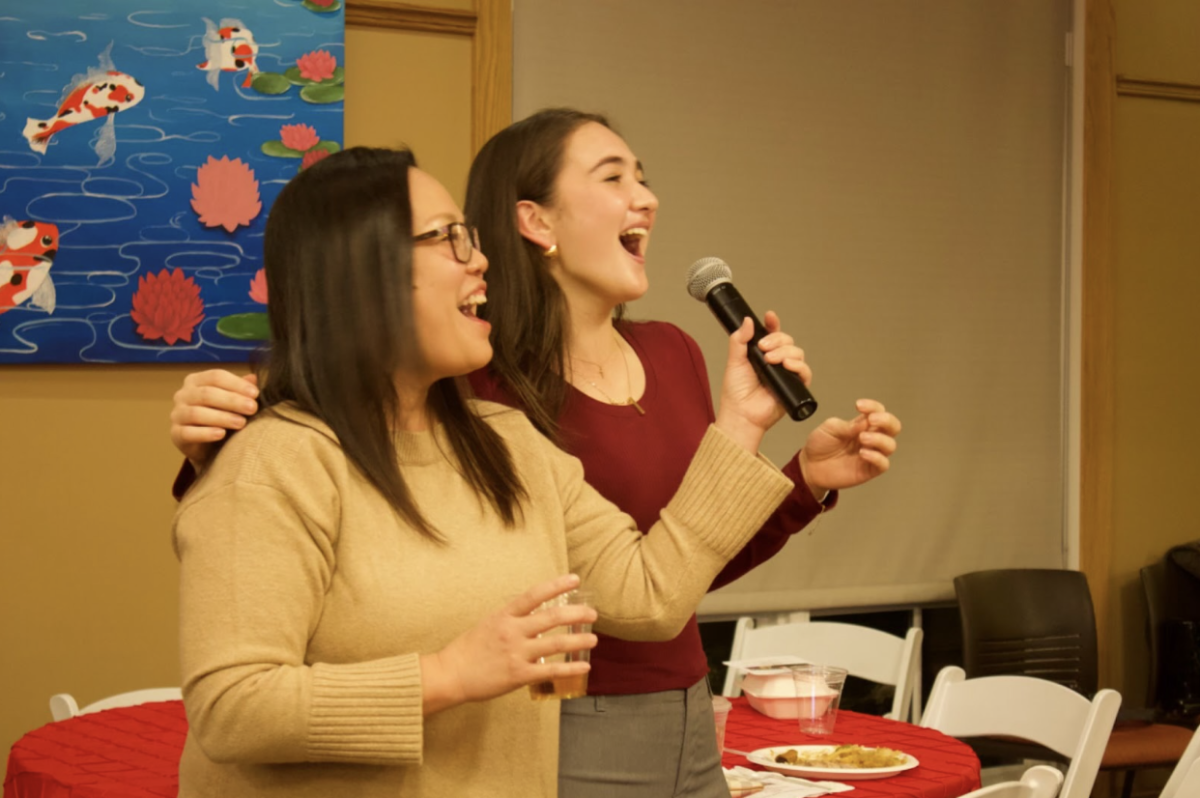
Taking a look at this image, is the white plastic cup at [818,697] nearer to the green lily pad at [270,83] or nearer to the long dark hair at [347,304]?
the long dark hair at [347,304]

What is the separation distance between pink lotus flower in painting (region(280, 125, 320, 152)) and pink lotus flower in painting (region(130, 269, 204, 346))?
47 cm

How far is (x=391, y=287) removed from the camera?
1308 mm

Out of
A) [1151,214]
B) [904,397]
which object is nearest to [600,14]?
[904,397]

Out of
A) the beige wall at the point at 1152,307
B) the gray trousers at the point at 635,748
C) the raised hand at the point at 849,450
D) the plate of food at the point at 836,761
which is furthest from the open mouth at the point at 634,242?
the beige wall at the point at 1152,307

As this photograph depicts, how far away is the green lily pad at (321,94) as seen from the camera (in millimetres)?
3664

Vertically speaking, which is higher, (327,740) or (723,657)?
(327,740)

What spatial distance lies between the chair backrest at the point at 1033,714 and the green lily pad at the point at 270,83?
237cm

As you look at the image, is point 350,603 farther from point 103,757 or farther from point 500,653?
point 103,757

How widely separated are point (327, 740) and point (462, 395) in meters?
0.45

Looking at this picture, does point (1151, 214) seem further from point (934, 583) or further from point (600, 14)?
point (600, 14)

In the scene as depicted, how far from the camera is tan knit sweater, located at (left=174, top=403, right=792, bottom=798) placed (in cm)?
114

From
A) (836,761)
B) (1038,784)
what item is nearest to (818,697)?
(836,761)

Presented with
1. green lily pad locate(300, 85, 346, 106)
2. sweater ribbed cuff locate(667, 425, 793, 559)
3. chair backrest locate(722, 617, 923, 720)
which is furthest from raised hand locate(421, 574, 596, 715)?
green lily pad locate(300, 85, 346, 106)

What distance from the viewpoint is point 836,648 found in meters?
3.41
